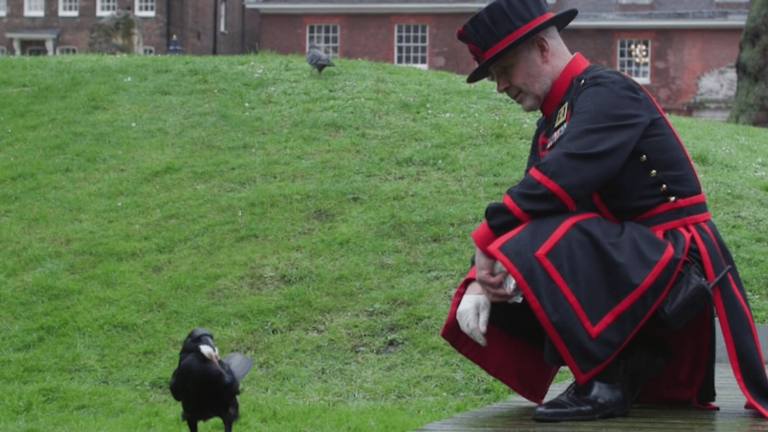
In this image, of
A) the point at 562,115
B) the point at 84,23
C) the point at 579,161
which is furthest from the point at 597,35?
the point at 579,161

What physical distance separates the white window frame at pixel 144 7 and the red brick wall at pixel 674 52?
54.8ft

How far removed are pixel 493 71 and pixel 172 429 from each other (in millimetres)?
3123

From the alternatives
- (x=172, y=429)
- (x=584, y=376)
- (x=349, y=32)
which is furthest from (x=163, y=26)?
(x=584, y=376)

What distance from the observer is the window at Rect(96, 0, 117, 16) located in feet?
143

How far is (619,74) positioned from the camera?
11.9 feet

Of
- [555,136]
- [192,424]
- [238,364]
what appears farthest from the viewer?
[238,364]

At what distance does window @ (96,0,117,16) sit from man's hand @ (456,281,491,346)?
42.5 meters

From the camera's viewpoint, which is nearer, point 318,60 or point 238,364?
point 238,364

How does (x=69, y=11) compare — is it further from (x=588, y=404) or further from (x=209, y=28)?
(x=588, y=404)

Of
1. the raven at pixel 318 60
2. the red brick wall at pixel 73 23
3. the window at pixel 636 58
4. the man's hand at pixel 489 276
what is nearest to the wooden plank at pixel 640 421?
the man's hand at pixel 489 276

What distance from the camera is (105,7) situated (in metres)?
43.8

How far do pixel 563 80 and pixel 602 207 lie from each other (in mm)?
473

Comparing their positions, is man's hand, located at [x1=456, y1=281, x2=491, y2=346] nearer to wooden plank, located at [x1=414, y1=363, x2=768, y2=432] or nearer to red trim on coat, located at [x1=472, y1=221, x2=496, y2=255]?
red trim on coat, located at [x1=472, y1=221, x2=496, y2=255]

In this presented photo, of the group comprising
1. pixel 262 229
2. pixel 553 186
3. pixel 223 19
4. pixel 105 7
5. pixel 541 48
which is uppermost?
pixel 105 7
